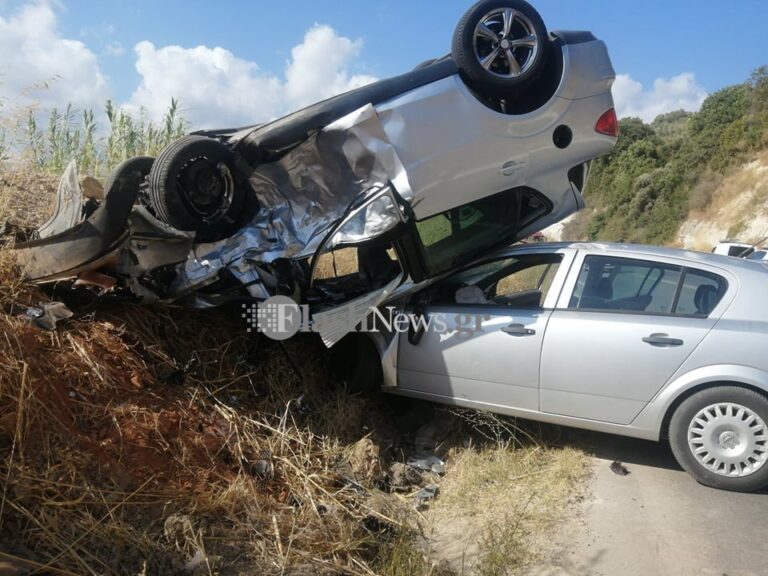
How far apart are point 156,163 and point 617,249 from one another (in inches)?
125

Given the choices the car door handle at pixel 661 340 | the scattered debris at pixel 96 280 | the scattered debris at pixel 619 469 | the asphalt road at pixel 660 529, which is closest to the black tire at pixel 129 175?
the scattered debris at pixel 96 280

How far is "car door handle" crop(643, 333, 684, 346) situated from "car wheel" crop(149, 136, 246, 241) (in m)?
Result: 2.87

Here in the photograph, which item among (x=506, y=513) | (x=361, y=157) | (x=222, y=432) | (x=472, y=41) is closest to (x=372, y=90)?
(x=361, y=157)

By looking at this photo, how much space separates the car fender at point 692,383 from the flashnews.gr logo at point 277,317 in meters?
2.41

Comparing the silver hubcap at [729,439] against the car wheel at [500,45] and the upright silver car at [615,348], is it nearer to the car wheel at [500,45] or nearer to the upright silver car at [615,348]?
→ the upright silver car at [615,348]

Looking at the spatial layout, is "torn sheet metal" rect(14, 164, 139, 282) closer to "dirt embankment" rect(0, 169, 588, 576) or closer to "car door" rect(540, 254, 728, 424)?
"dirt embankment" rect(0, 169, 588, 576)

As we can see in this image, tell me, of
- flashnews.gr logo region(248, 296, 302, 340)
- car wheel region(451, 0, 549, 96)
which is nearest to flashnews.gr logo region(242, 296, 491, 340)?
flashnews.gr logo region(248, 296, 302, 340)

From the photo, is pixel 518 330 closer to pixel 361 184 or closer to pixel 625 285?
pixel 625 285

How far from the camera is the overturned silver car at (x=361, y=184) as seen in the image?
385 centimetres

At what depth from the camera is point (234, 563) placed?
9.21ft

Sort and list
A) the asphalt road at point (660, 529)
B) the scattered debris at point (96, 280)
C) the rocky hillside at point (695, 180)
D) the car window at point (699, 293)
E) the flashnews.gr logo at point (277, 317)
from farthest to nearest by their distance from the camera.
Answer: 1. the rocky hillside at point (695, 180)
2. the flashnews.gr logo at point (277, 317)
3. the scattered debris at point (96, 280)
4. the car window at point (699, 293)
5. the asphalt road at point (660, 529)

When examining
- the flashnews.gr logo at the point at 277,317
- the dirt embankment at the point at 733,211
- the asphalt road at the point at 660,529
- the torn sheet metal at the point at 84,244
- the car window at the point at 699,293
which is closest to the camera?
the asphalt road at the point at 660,529

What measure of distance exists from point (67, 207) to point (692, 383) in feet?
13.8

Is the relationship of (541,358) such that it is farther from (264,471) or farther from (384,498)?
(264,471)
